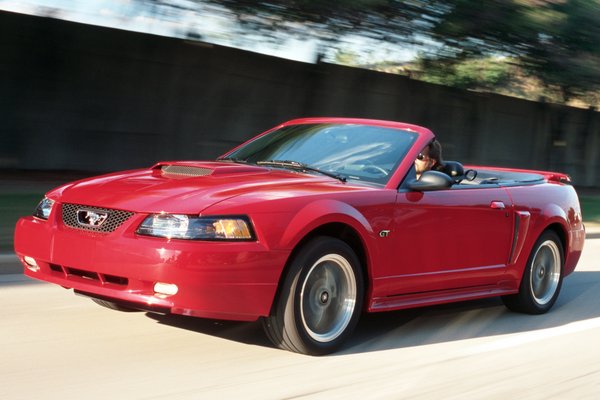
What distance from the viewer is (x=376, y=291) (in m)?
5.82

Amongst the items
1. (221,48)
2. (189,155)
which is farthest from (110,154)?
(221,48)

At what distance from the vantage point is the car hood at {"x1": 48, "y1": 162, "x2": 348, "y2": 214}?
5.08 m

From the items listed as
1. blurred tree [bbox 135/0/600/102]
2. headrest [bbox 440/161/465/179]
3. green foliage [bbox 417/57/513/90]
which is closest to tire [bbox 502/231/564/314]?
headrest [bbox 440/161/465/179]

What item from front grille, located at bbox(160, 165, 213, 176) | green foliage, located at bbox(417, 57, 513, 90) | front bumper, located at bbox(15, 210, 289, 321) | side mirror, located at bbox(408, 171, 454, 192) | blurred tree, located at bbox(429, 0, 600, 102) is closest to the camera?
front bumper, located at bbox(15, 210, 289, 321)

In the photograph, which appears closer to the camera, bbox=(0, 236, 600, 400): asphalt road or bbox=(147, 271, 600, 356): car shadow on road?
bbox=(0, 236, 600, 400): asphalt road

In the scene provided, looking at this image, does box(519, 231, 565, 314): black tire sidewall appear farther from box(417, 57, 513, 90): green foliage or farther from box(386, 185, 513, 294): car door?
box(417, 57, 513, 90): green foliage

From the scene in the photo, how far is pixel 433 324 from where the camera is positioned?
22.5 ft

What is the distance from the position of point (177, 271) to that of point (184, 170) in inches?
48.9

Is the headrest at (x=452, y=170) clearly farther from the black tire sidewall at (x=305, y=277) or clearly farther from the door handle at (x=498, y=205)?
the black tire sidewall at (x=305, y=277)

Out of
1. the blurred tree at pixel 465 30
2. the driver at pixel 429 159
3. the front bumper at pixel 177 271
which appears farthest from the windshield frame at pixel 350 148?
the blurred tree at pixel 465 30

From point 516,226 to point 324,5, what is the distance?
7986 millimetres

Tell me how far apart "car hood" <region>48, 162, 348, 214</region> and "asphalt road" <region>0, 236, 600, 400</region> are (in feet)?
2.93

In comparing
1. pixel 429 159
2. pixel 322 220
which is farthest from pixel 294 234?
pixel 429 159

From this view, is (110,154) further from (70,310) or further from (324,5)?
(70,310)
